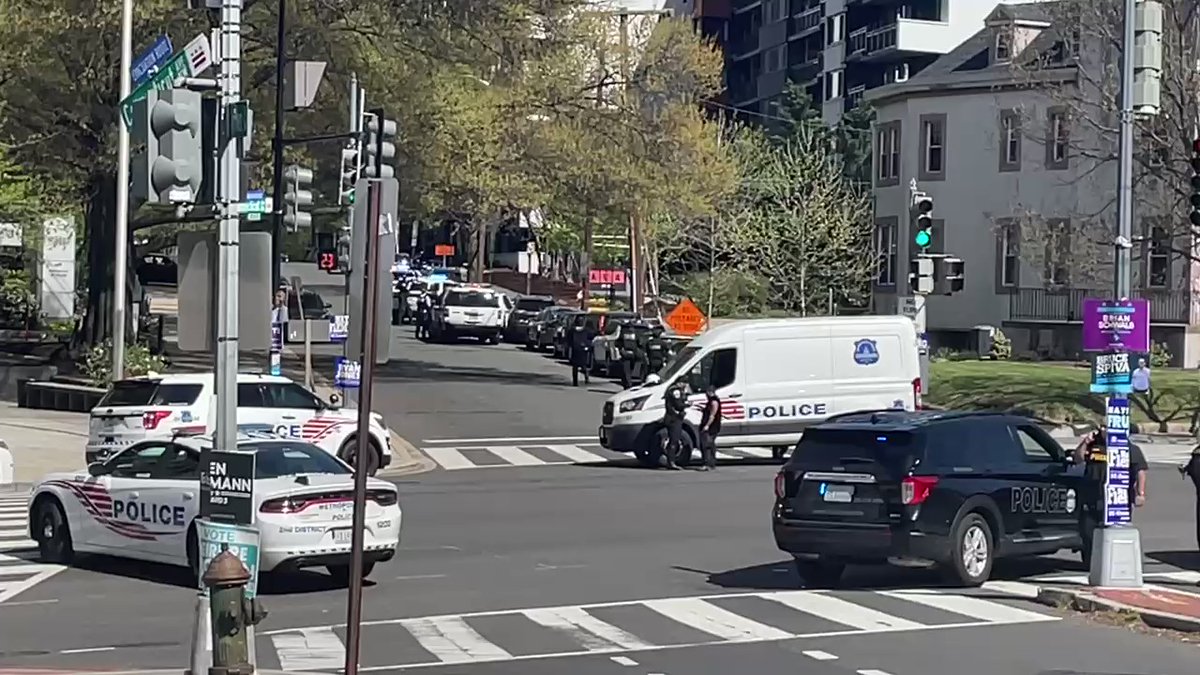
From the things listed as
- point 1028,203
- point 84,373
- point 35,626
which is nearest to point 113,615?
point 35,626

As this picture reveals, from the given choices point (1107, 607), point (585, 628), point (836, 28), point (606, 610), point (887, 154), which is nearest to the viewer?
point (585, 628)

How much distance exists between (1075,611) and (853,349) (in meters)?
16.2

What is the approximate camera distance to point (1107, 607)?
50.6 feet

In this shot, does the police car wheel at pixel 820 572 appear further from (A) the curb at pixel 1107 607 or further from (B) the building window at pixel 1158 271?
(B) the building window at pixel 1158 271

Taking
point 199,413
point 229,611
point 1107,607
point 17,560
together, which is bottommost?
point 17,560

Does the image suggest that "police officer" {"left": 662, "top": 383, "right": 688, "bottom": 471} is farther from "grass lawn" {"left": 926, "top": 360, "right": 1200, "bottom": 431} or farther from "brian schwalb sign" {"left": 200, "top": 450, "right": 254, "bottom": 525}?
"brian schwalb sign" {"left": 200, "top": 450, "right": 254, "bottom": 525}

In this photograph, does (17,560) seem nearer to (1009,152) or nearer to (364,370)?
(364,370)

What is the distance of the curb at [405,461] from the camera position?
3000 cm

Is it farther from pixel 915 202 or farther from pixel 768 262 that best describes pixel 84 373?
pixel 768 262

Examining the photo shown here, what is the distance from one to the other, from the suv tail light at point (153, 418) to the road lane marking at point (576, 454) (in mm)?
7656

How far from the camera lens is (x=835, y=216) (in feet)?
230

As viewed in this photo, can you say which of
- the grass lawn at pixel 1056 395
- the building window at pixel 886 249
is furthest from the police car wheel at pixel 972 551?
the building window at pixel 886 249

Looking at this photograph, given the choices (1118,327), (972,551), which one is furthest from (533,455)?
(1118,327)

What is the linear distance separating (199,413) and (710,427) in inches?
329
